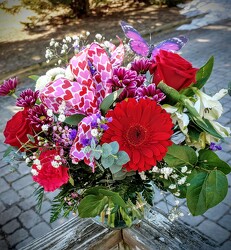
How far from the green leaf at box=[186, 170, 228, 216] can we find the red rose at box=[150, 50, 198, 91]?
1.01 feet

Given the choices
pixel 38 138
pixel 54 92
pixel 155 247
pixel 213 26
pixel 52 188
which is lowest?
pixel 213 26

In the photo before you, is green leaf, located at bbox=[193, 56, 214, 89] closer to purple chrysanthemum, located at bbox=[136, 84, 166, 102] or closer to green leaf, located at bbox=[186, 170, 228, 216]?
purple chrysanthemum, located at bbox=[136, 84, 166, 102]

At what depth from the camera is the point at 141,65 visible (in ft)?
3.86

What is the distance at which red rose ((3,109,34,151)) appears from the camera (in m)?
1.11

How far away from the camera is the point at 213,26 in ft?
28.8

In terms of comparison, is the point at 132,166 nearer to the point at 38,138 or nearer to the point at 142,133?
the point at 142,133

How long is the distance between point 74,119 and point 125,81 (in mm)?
206

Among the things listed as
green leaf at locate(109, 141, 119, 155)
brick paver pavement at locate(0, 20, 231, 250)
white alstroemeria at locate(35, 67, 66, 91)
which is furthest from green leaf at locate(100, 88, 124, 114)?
brick paver pavement at locate(0, 20, 231, 250)

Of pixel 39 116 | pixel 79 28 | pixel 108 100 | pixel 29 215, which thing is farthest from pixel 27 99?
pixel 79 28

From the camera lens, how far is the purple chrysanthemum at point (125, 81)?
1.08 m

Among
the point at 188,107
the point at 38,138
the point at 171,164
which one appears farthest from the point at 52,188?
the point at 188,107

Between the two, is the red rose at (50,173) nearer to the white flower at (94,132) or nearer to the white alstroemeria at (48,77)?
the white flower at (94,132)

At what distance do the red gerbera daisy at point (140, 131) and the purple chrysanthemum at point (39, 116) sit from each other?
209 mm

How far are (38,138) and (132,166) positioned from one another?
1.04ft
